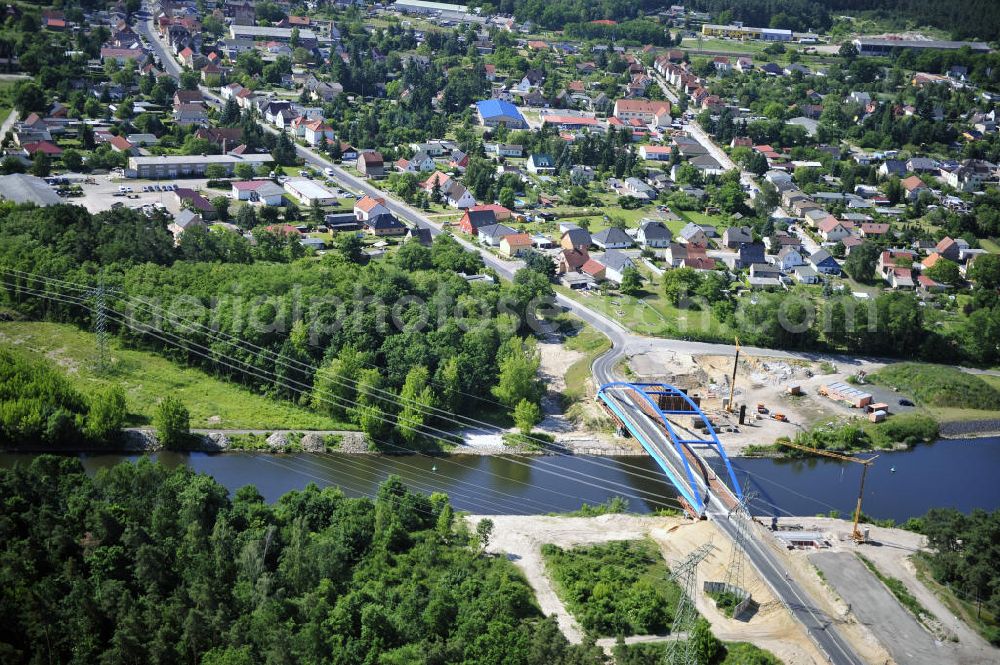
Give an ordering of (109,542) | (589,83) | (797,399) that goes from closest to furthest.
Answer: (109,542) → (797,399) → (589,83)

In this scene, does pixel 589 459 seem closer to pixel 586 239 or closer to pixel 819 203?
pixel 586 239

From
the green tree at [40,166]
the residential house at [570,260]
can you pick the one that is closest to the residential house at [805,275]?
the residential house at [570,260]

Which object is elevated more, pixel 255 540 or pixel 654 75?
pixel 654 75

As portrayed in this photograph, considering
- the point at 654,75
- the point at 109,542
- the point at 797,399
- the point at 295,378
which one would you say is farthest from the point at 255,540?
the point at 654,75

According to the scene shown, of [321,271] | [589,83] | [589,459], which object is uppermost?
[589,83]

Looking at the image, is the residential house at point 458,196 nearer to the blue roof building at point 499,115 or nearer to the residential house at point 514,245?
the residential house at point 514,245

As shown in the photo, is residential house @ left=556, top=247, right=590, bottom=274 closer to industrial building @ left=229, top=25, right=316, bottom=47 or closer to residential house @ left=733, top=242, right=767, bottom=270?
residential house @ left=733, top=242, right=767, bottom=270

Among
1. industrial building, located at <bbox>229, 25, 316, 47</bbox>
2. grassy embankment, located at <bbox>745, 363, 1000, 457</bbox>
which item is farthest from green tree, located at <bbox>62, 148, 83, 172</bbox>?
grassy embankment, located at <bbox>745, 363, 1000, 457</bbox>
